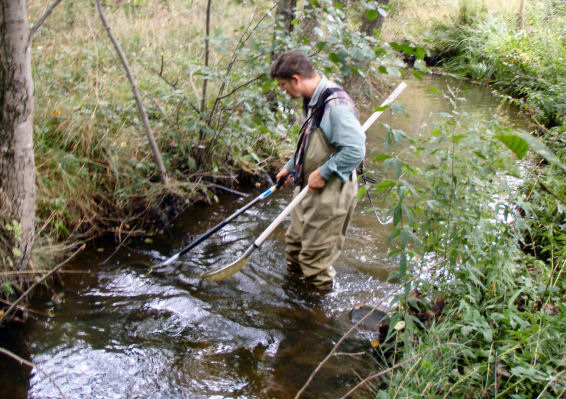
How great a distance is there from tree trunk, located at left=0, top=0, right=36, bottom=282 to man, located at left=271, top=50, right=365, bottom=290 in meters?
1.66

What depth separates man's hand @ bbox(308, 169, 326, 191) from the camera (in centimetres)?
340

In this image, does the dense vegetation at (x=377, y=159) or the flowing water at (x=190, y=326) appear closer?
the dense vegetation at (x=377, y=159)

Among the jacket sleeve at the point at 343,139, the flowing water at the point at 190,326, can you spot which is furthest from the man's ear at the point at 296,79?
the flowing water at the point at 190,326

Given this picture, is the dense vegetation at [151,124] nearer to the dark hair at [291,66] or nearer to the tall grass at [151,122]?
the tall grass at [151,122]

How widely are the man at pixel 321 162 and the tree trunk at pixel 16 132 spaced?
1.66 metres

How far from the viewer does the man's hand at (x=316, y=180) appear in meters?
3.40

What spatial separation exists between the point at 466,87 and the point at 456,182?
1114 centimetres

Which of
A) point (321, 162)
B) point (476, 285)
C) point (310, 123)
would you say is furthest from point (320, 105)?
point (476, 285)

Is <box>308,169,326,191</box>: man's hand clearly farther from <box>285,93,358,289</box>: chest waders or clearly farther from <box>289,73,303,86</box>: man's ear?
<box>289,73,303,86</box>: man's ear

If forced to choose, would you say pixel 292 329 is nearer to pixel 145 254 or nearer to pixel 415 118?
pixel 145 254

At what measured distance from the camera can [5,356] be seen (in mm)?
2885

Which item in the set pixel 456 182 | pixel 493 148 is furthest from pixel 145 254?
pixel 493 148

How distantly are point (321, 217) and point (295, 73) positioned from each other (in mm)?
1159

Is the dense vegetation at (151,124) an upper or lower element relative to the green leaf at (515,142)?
lower
